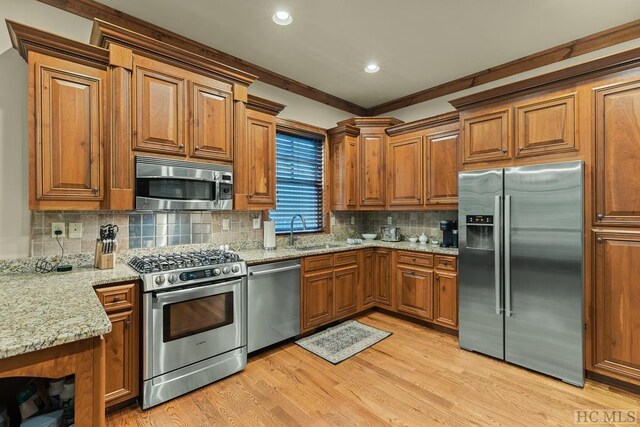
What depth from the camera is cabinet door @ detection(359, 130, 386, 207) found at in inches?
168

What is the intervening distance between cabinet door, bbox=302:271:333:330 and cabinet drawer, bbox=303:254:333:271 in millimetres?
68

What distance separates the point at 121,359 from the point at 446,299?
2.99 metres

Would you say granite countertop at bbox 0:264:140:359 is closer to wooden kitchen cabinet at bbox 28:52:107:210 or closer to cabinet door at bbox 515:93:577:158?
wooden kitchen cabinet at bbox 28:52:107:210

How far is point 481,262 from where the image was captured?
295 centimetres

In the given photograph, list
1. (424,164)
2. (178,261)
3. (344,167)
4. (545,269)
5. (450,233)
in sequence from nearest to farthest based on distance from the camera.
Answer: (178,261)
(545,269)
(450,233)
(424,164)
(344,167)

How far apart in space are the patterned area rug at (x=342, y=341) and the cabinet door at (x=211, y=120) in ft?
6.61

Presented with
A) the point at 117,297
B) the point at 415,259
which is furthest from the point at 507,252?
the point at 117,297

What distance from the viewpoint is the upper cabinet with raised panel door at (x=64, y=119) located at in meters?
2.03

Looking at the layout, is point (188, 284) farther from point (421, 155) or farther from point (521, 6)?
point (521, 6)

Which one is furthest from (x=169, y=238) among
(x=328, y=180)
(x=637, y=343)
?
(x=637, y=343)

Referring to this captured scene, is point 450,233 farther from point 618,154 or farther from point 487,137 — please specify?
point 618,154

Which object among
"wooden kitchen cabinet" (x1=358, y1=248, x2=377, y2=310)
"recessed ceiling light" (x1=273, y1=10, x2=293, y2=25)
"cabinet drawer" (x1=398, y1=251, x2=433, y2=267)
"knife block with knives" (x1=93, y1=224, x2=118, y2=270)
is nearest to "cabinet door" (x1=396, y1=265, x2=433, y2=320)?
"cabinet drawer" (x1=398, y1=251, x2=433, y2=267)

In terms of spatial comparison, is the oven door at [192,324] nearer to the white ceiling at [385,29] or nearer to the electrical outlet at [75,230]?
the electrical outlet at [75,230]

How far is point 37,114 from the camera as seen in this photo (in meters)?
2.02
